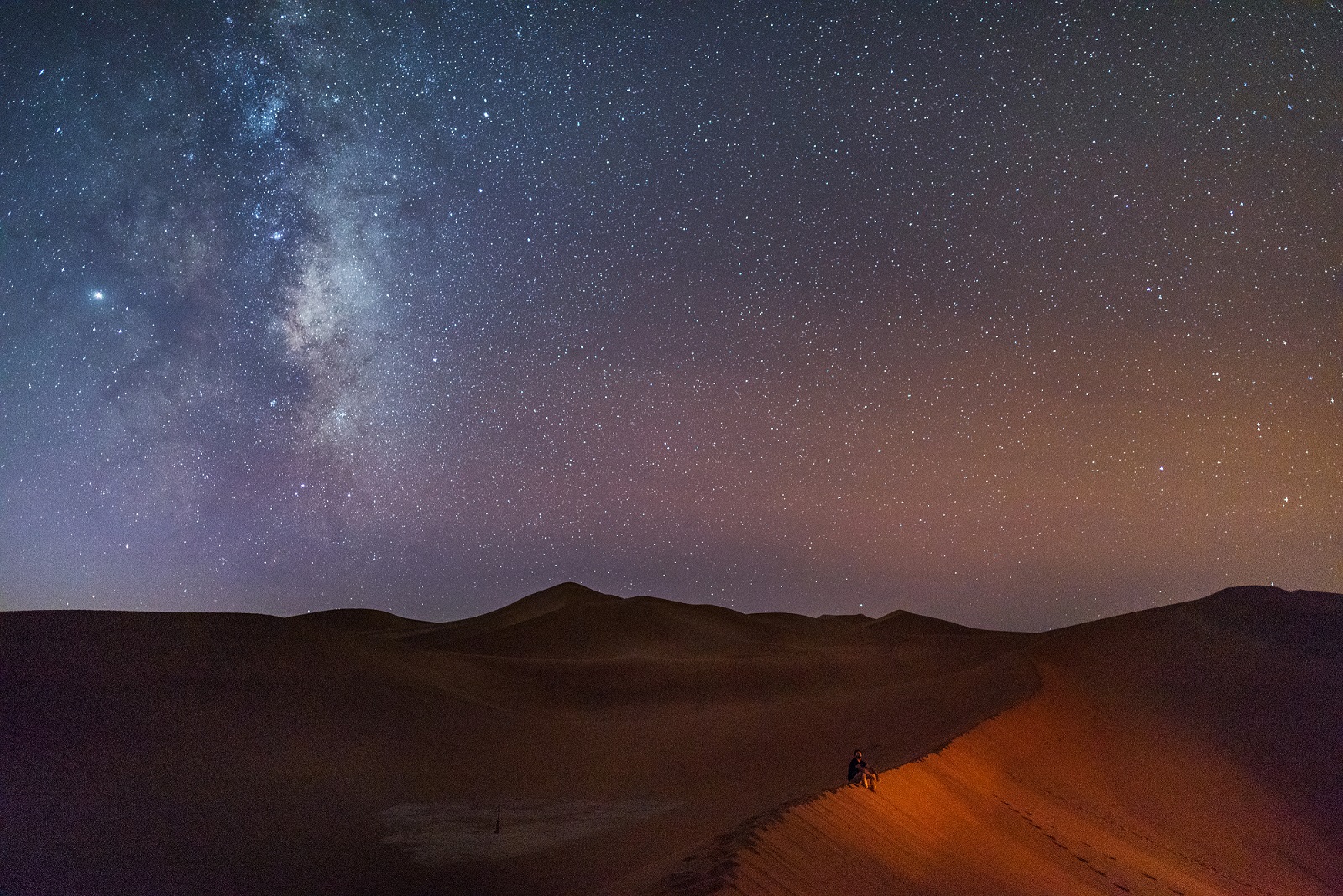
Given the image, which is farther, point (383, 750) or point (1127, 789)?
point (1127, 789)

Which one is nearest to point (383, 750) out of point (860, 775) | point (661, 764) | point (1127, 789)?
point (661, 764)

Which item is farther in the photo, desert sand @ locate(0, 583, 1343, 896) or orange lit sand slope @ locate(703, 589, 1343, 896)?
desert sand @ locate(0, 583, 1343, 896)

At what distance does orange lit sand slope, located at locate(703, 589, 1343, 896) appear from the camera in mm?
12664

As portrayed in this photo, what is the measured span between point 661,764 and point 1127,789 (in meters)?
12.9

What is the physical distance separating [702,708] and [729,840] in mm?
24822

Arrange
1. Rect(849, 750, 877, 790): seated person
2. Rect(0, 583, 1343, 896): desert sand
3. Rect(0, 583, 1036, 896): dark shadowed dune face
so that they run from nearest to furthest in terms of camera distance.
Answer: Rect(0, 583, 1343, 896): desert sand < Rect(0, 583, 1036, 896): dark shadowed dune face < Rect(849, 750, 877, 790): seated person

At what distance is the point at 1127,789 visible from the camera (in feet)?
85.0

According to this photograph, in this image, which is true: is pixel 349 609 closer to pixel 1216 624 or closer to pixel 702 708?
pixel 702 708

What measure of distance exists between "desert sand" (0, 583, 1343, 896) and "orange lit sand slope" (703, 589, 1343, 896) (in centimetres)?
10

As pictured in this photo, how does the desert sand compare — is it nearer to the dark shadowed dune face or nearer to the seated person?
the dark shadowed dune face

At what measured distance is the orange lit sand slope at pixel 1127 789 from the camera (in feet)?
41.5

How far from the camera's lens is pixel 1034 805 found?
826 inches

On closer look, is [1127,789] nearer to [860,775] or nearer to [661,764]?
[661,764]

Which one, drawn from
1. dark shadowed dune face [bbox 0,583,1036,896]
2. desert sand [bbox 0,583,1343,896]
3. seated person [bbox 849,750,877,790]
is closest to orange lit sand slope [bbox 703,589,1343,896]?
desert sand [bbox 0,583,1343,896]
